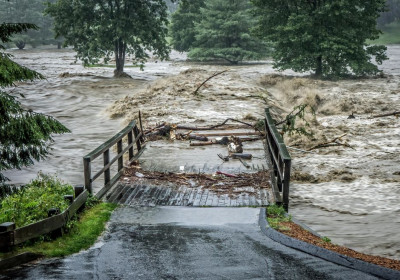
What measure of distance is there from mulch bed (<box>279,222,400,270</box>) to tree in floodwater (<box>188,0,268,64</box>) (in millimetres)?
46560

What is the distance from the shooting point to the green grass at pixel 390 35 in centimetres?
7412

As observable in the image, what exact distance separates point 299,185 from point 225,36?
140ft

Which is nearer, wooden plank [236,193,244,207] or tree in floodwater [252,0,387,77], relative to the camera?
wooden plank [236,193,244,207]

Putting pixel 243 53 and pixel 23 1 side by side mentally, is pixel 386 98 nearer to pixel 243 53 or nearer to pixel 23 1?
pixel 243 53

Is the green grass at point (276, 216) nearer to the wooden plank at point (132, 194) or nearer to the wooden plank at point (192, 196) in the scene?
the wooden plank at point (192, 196)

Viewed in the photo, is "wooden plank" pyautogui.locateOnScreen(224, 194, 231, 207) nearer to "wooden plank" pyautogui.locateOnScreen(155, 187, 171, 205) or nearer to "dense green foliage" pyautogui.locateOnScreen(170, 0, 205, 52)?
"wooden plank" pyautogui.locateOnScreen(155, 187, 171, 205)

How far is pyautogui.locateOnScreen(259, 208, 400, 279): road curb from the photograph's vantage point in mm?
6531

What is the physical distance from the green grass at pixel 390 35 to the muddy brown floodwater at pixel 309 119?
96.1 feet

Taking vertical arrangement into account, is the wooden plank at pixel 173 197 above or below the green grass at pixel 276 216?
below

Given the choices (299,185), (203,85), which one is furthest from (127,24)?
(299,185)

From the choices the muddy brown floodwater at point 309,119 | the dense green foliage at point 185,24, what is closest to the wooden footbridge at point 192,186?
the muddy brown floodwater at point 309,119

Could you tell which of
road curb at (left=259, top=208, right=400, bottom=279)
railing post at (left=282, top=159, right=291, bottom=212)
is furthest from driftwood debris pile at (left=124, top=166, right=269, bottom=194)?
road curb at (left=259, top=208, right=400, bottom=279)

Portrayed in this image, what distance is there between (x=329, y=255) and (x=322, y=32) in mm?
33359

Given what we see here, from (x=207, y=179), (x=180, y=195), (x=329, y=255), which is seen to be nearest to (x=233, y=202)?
(x=180, y=195)
